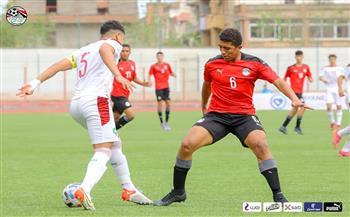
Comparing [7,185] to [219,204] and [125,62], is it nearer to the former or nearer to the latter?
[219,204]

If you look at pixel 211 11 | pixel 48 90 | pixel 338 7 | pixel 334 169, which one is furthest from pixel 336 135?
pixel 211 11

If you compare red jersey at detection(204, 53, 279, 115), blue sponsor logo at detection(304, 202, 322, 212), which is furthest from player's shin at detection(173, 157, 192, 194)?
blue sponsor logo at detection(304, 202, 322, 212)

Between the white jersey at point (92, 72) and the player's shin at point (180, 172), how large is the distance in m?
1.15

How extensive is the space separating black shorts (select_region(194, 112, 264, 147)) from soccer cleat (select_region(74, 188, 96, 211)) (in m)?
1.57

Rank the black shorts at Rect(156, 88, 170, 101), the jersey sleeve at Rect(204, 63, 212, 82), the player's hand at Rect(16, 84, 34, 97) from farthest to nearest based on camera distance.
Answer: the black shorts at Rect(156, 88, 170, 101)
the jersey sleeve at Rect(204, 63, 212, 82)
the player's hand at Rect(16, 84, 34, 97)

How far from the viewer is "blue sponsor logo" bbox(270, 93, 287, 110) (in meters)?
46.6

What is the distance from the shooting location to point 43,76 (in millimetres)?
10422

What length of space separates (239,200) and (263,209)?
1.62m

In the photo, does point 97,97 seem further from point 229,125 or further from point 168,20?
point 168,20

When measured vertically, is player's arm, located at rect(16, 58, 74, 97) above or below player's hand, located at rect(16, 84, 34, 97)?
above

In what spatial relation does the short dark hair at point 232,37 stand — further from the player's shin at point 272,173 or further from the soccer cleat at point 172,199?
the soccer cleat at point 172,199

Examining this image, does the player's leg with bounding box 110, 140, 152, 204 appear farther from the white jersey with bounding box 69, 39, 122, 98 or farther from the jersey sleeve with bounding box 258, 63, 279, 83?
the jersey sleeve with bounding box 258, 63, 279, 83

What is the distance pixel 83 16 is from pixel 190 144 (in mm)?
58091

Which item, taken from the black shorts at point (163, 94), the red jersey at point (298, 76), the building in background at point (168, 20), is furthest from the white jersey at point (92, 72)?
the building in background at point (168, 20)
